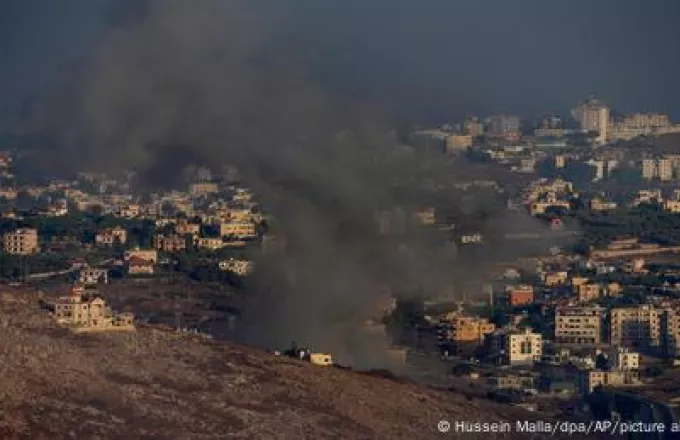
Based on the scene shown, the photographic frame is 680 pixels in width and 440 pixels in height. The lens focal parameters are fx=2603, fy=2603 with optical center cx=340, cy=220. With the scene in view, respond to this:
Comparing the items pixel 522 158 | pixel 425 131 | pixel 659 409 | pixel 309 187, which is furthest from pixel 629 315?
pixel 522 158

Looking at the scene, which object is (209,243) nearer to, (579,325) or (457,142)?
(579,325)

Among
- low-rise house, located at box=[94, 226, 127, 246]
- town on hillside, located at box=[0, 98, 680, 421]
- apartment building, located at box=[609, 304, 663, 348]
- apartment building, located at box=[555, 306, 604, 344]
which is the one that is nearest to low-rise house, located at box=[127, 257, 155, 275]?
town on hillside, located at box=[0, 98, 680, 421]

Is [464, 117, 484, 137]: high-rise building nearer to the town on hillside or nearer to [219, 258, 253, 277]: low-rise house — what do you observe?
the town on hillside

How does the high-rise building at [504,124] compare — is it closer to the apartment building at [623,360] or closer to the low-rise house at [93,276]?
the low-rise house at [93,276]

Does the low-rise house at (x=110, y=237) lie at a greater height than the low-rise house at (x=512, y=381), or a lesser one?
greater

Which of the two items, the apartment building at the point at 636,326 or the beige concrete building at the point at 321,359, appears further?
the apartment building at the point at 636,326

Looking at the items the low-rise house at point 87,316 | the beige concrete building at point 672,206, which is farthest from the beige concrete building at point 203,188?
the low-rise house at point 87,316
